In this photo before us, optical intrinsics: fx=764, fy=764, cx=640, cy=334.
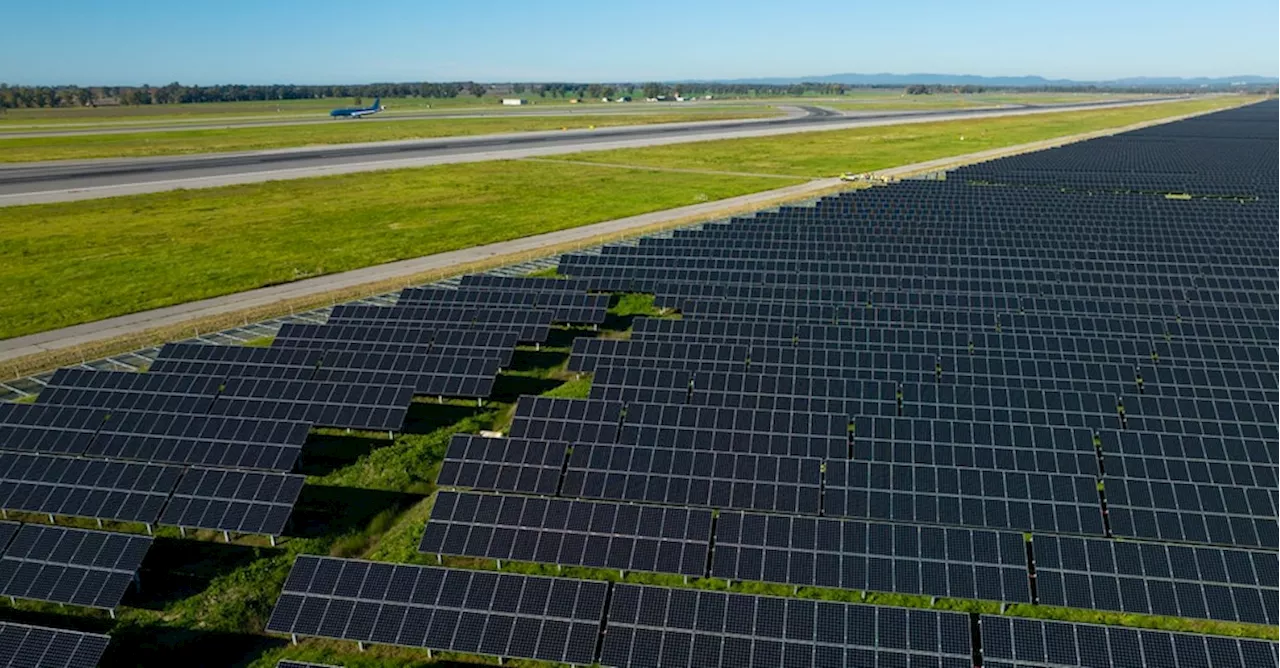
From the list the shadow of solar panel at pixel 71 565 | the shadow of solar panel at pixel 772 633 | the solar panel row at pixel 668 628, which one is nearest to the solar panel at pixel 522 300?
the solar panel row at pixel 668 628

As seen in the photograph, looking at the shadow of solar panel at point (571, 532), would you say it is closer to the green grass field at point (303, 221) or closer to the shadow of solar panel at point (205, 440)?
the shadow of solar panel at point (205, 440)

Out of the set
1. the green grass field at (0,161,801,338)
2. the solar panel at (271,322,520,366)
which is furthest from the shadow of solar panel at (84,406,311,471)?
the green grass field at (0,161,801,338)

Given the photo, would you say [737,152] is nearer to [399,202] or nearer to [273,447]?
[399,202]

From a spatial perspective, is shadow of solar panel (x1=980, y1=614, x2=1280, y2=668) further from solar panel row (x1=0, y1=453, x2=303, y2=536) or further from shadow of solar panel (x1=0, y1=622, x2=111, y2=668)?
shadow of solar panel (x1=0, y1=622, x2=111, y2=668)

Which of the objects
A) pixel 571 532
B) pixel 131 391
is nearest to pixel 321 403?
pixel 131 391

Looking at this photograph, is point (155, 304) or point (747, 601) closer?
point (747, 601)

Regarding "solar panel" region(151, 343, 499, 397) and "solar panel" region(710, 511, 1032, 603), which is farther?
"solar panel" region(151, 343, 499, 397)

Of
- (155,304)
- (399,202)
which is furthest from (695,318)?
(399,202)
